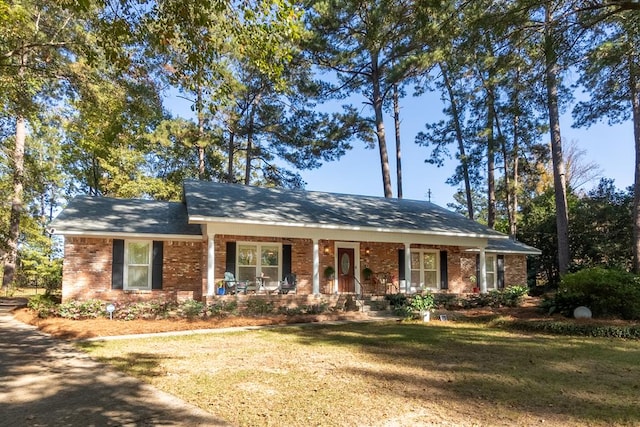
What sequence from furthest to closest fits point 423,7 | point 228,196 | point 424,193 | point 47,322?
point 424,193, point 228,196, point 47,322, point 423,7

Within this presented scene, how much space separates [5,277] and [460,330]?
77.8ft

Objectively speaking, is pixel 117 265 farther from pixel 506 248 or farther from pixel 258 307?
pixel 506 248

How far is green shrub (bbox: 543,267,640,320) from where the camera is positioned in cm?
1162

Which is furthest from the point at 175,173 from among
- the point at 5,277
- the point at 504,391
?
the point at 504,391

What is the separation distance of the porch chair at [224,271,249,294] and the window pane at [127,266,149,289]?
8.13 ft

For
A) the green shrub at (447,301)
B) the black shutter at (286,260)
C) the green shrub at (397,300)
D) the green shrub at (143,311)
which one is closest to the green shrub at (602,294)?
the green shrub at (447,301)

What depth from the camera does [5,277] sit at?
2373 centimetres

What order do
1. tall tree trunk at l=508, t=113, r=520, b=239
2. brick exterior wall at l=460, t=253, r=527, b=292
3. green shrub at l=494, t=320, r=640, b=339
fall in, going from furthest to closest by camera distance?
tall tree trunk at l=508, t=113, r=520, b=239, brick exterior wall at l=460, t=253, r=527, b=292, green shrub at l=494, t=320, r=640, b=339

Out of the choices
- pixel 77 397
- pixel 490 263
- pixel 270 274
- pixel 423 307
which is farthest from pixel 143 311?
pixel 490 263

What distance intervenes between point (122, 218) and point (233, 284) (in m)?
4.38

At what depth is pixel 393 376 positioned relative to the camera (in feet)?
20.2

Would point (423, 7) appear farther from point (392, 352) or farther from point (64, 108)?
point (64, 108)

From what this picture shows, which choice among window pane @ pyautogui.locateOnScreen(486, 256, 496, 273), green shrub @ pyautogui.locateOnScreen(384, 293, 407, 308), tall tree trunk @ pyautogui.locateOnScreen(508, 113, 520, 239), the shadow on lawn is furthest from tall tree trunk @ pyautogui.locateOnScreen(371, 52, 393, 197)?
the shadow on lawn

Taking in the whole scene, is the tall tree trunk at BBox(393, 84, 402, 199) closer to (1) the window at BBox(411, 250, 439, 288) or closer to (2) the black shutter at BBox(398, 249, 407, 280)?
(1) the window at BBox(411, 250, 439, 288)
